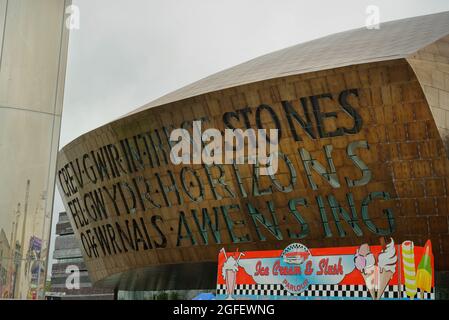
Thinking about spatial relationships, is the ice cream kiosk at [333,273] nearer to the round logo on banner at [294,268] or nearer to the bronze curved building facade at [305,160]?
the round logo on banner at [294,268]

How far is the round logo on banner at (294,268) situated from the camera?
14.6 metres

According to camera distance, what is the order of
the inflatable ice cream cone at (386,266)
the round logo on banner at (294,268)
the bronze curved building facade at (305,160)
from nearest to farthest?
the inflatable ice cream cone at (386,266) → the round logo on banner at (294,268) → the bronze curved building facade at (305,160)

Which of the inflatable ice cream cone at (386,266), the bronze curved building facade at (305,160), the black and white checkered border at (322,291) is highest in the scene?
the bronze curved building facade at (305,160)

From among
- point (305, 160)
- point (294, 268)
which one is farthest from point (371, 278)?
point (305, 160)

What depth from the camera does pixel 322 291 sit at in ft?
47.2

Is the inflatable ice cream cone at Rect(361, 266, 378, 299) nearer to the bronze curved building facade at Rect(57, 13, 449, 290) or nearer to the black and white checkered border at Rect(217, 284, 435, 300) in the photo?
the black and white checkered border at Rect(217, 284, 435, 300)

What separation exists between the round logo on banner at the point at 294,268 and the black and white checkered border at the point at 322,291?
14cm

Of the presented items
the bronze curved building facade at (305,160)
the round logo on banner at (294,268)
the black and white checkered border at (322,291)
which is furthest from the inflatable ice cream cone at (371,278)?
the bronze curved building facade at (305,160)

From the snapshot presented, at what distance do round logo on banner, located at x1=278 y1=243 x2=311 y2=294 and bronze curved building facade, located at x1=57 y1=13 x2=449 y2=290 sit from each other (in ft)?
27.4

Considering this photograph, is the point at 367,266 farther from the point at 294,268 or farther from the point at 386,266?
the point at 294,268

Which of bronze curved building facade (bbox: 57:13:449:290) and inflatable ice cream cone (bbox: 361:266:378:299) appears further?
bronze curved building facade (bbox: 57:13:449:290)

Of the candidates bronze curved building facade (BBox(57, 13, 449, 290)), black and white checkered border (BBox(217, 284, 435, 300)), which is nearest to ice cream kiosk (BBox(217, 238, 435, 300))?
black and white checkered border (BBox(217, 284, 435, 300))

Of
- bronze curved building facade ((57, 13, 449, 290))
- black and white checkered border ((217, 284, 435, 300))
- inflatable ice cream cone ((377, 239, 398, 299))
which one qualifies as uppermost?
bronze curved building facade ((57, 13, 449, 290))

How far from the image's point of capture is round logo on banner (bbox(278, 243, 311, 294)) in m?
14.6
